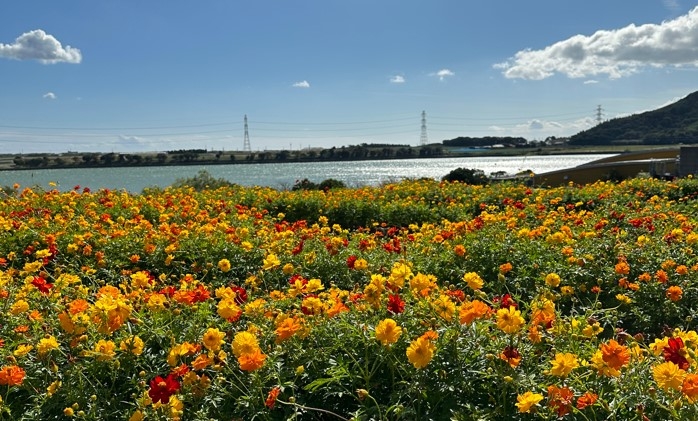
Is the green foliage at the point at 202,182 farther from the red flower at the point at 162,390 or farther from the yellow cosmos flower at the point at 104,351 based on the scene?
the red flower at the point at 162,390

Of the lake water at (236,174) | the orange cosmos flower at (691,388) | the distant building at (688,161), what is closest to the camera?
the orange cosmos flower at (691,388)

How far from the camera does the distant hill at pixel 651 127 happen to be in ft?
235

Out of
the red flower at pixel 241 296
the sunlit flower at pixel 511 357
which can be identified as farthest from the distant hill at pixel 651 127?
the sunlit flower at pixel 511 357

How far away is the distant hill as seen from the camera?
71562 millimetres

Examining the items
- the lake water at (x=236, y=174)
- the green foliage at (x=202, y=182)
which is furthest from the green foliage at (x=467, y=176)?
the green foliage at (x=202, y=182)

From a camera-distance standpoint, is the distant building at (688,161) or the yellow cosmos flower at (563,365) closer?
the yellow cosmos flower at (563,365)

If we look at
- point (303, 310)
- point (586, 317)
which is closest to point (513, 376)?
point (586, 317)

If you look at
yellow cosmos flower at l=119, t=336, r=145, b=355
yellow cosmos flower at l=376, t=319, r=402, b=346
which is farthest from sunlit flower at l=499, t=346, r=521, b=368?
yellow cosmos flower at l=119, t=336, r=145, b=355

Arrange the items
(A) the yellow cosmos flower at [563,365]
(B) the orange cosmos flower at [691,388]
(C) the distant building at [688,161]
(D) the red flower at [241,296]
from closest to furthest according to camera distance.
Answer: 1. (B) the orange cosmos flower at [691,388]
2. (A) the yellow cosmos flower at [563,365]
3. (D) the red flower at [241,296]
4. (C) the distant building at [688,161]

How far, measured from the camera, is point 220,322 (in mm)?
2428

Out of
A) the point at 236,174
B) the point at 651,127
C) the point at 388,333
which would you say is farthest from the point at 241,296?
the point at 651,127

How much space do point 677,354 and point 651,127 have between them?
88.3m

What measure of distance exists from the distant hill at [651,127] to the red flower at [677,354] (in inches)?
2987

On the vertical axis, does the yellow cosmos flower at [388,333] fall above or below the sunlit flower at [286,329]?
above
